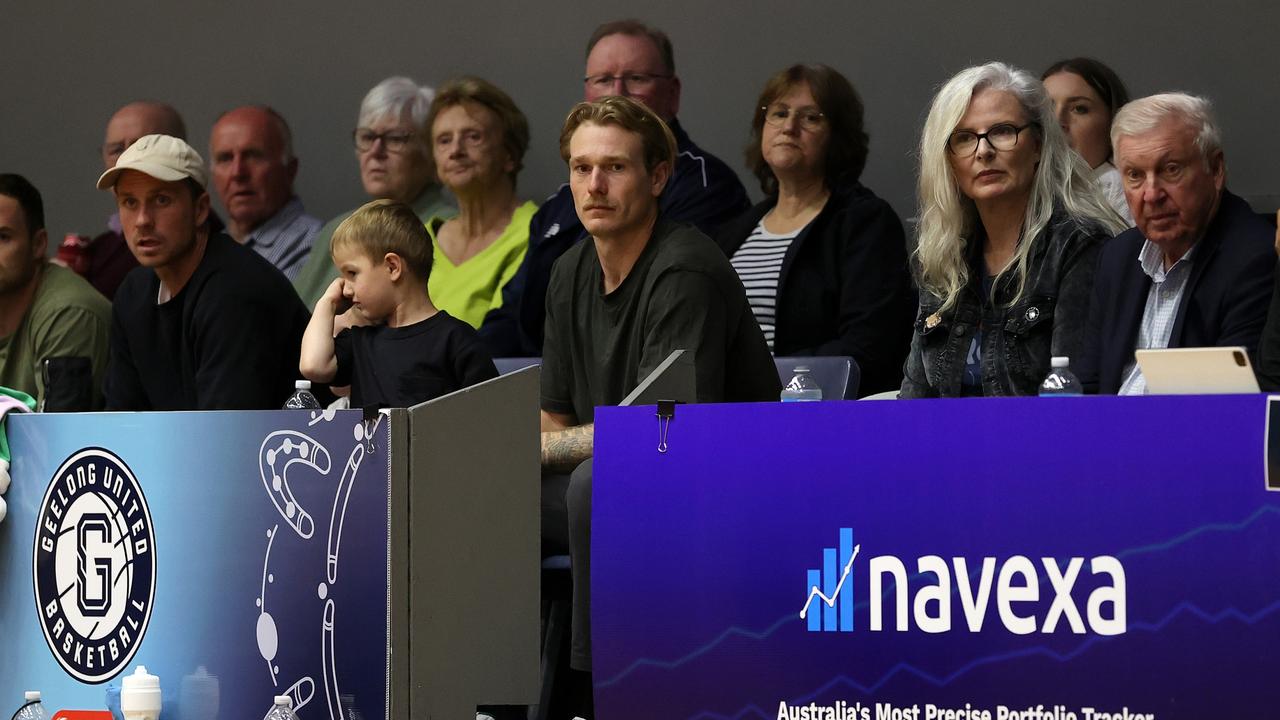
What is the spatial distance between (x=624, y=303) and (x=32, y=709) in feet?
4.78

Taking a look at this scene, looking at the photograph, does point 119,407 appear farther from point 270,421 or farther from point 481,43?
point 481,43

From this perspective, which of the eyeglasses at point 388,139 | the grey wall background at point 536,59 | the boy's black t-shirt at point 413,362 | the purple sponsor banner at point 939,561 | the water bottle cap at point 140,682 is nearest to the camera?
the purple sponsor banner at point 939,561

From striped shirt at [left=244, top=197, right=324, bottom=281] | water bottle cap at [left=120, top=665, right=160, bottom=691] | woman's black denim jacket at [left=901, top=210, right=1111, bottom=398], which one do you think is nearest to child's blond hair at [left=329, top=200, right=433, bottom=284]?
woman's black denim jacket at [left=901, top=210, right=1111, bottom=398]

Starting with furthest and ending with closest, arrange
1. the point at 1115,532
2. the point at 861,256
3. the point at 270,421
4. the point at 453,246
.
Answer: the point at 453,246, the point at 861,256, the point at 270,421, the point at 1115,532

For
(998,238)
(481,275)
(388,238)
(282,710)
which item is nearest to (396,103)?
(481,275)

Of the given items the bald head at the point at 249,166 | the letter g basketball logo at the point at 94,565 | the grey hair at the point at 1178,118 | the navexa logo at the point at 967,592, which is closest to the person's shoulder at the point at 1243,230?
the grey hair at the point at 1178,118

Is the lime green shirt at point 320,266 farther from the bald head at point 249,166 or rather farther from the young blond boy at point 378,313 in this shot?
the young blond boy at point 378,313

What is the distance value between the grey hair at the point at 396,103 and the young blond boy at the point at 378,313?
1.59m

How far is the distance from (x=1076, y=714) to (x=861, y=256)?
2.12 m

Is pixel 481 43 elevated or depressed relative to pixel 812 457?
elevated

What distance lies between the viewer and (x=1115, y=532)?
238cm

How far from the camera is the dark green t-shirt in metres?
3.50

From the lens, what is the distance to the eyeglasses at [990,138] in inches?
140

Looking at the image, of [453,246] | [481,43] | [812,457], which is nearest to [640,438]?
[812,457]
